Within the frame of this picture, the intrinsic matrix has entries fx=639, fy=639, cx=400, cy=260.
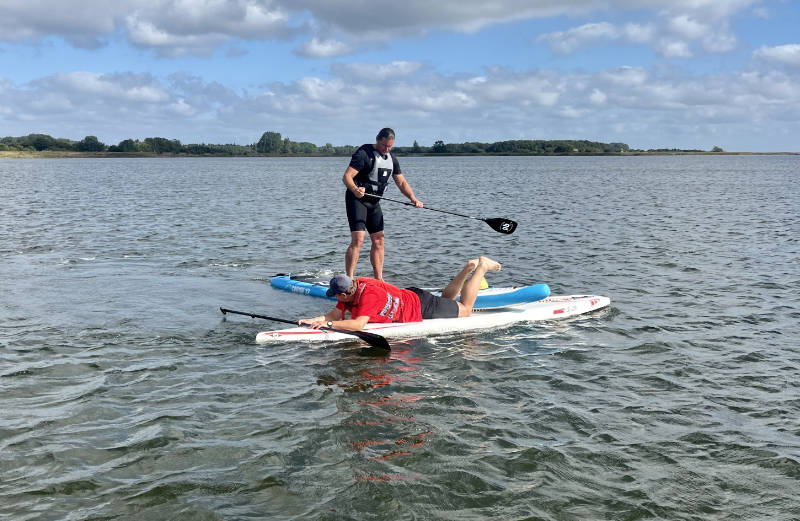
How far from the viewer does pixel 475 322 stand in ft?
33.3

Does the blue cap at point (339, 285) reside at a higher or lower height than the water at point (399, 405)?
higher

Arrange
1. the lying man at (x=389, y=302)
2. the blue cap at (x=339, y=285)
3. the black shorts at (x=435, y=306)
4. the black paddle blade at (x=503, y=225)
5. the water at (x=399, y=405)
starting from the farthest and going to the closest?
the black paddle blade at (x=503, y=225) < the black shorts at (x=435, y=306) < the lying man at (x=389, y=302) < the blue cap at (x=339, y=285) < the water at (x=399, y=405)

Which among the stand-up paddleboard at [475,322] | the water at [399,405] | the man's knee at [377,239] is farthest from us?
the man's knee at [377,239]

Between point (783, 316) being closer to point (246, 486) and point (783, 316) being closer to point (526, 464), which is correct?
point (526, 464)

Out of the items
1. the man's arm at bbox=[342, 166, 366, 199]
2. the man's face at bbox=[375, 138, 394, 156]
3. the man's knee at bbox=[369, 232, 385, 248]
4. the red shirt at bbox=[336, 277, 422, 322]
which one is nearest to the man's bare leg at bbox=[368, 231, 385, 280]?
the man's knee at bbox=[369, 232, 385, 248]

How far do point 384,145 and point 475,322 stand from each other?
3.73m

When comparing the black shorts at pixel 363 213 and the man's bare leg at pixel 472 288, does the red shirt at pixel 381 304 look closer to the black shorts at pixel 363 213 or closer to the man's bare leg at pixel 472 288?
the man's bare leg at pixel 472 288

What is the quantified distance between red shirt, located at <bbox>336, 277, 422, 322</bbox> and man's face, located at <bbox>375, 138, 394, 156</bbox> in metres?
3.16

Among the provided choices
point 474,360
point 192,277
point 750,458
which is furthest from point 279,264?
point 750,458

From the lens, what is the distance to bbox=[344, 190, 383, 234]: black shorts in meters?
11.9

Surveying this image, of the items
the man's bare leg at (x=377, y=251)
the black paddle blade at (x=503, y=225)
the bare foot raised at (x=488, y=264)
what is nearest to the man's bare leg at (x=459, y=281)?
the bare foot raised at (x=488, y=264)

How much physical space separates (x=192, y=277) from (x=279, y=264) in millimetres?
2720

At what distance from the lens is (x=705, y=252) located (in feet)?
57.6

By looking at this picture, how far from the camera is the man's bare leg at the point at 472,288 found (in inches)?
399
